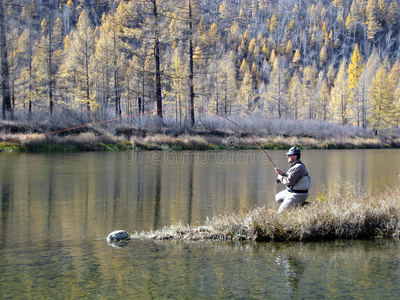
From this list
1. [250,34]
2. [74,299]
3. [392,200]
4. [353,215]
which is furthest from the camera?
[250,34]

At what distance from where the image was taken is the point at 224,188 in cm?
1372

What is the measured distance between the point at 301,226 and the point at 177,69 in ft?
152

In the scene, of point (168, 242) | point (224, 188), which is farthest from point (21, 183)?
point (168, 242)

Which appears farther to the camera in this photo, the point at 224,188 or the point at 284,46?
the point at 284,46

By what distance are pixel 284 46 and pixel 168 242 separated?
5954 inches

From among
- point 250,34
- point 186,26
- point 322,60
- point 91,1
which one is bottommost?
point 186,26

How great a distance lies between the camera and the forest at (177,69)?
32.9 metres

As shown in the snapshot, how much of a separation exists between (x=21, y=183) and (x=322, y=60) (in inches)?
5364

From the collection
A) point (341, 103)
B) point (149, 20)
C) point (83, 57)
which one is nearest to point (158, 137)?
point (149, 20)

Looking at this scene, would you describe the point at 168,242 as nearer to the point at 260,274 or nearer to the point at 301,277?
the point at 260,274

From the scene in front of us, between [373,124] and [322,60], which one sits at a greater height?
[322,60]

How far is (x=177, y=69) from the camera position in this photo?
52.1 metres

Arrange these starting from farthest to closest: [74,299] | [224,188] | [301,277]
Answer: [224,188] → [301,277] → [74,299]

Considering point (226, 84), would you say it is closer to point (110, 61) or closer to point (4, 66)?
point (110, 61)
